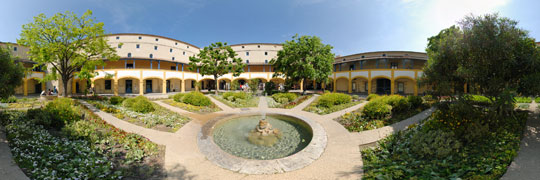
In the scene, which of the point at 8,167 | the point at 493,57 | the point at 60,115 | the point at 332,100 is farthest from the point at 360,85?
the point at 8,167

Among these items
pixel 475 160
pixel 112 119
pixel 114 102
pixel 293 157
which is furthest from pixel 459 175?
pixel 114 102

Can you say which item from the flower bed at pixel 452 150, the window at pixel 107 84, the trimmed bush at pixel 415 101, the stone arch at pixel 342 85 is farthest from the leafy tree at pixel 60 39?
the stone arch at pixel 342 85

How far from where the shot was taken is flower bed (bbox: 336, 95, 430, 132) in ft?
30.7

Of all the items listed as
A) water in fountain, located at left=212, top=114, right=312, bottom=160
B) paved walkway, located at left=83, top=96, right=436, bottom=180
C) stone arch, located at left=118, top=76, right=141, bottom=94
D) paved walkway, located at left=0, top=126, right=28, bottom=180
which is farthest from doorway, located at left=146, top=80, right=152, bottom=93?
paved walkway, located at left=0, top=126, right=28, bottom=180

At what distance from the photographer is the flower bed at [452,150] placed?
14.9 ft

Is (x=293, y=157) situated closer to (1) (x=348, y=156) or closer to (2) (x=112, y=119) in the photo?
(1) (x=348, y=156)

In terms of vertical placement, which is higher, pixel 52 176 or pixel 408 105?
pixel 408 105

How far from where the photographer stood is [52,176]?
13.9 feet

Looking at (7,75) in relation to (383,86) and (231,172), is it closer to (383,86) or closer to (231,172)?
(231,172)

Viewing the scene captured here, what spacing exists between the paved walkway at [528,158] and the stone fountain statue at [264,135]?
681 centimetres

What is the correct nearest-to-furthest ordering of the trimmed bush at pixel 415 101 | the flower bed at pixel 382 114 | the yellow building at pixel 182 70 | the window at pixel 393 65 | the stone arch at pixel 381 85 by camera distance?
the flower bed at pixel 382 114
the trimmed bush at pixel 415 101
the yellow building at pixel 182 70
the window at pixel 393 65
the stone arch at pixel 381 85

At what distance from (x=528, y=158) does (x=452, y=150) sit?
1.59 metres

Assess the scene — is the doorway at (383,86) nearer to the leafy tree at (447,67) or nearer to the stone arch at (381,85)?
the stone arch at (381,85)

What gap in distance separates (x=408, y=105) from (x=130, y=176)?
13.4 metres
